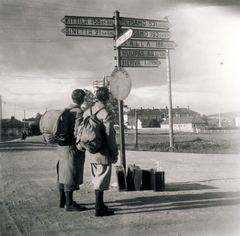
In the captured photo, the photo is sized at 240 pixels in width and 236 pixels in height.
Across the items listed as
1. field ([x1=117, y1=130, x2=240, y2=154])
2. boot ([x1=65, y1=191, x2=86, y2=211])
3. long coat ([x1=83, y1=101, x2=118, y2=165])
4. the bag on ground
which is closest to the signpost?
the bag on ground

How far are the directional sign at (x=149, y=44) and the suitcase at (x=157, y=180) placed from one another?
2.68 metres

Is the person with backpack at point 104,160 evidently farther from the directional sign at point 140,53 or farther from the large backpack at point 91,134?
the directional sign at point 140,53

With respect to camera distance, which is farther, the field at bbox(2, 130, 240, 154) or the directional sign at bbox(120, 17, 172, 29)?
the field at bbox(2, 130, 240, 154)

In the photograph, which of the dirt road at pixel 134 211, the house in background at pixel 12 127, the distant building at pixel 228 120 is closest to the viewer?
the dirt road at pixel 134 211

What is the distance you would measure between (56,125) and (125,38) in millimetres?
2341

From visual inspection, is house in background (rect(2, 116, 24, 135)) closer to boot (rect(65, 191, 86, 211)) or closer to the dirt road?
the dirt road

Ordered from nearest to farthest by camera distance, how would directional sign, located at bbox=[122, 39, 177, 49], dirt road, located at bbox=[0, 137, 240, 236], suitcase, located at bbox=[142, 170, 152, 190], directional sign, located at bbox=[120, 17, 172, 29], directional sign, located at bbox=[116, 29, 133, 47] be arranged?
dirt road, located at bbox=[0, 137, 240, 236] → directional sign, located at bbox=[116, 29, 133, 47] → suitcase, located at bbox=[142, 170, 152, 190] → directional sign, located at bbox=[120, 17, 172, 29] → directional sign, located at bbox=[122, 39, 177, 49]

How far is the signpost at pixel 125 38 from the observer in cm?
572

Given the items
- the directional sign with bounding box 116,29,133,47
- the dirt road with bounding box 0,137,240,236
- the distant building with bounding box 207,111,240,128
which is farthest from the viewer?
the distant building with bounding box 207,111,240,128

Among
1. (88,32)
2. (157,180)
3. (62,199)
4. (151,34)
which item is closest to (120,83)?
(88,32)

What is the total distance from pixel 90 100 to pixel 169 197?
1610 cm

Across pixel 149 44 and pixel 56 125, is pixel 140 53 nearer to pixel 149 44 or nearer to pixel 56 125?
pixel 149 44

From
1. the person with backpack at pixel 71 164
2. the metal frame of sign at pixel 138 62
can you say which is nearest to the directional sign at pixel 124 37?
the metal frame of sign at pixel 138 62

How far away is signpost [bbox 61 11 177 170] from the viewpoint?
5.72 meters
